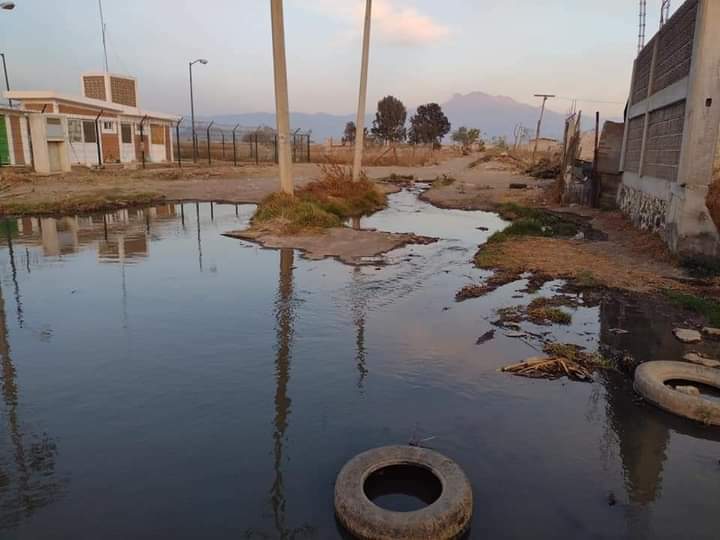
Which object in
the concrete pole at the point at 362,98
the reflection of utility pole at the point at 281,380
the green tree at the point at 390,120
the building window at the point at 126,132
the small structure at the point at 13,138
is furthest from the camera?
the green tree at the point at 390,120

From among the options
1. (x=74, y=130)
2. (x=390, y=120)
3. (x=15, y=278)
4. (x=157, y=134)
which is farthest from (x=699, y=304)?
(x=390, y=120)

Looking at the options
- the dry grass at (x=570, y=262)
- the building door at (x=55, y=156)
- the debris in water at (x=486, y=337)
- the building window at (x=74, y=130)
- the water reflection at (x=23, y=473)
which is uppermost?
the building window at (x=74, y=130)

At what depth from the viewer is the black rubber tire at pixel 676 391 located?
481cm

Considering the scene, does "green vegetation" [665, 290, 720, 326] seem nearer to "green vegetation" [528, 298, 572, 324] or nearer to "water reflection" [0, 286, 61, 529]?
"green vegetation" [528, 298, 572, 324]

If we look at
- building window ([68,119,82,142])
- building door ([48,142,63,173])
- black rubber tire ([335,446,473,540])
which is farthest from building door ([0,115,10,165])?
black rubber tire ([335,446,473,540])

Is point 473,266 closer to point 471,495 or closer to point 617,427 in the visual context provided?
point 617,427

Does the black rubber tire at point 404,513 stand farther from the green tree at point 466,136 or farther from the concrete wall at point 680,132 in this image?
the green tree at point 466,136

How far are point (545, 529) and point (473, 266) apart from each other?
7.45 m

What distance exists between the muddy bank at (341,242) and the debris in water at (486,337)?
4.28 meters

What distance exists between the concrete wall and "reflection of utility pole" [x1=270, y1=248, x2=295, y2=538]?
717 cm

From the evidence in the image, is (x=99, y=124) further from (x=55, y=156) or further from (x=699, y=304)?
(x=699, y=304)

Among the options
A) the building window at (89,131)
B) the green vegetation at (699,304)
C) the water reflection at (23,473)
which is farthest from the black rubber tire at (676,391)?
the building window at (89,131)

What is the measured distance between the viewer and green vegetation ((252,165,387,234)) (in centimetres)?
1442

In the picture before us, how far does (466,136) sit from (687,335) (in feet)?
236
